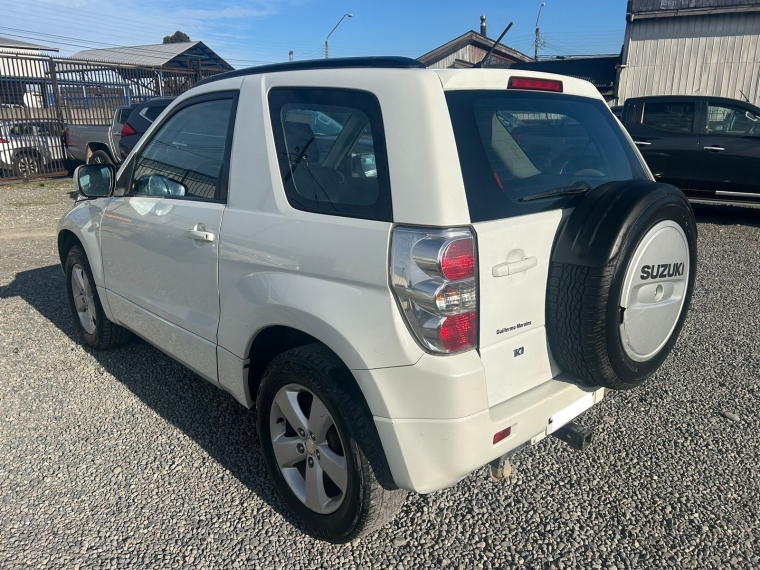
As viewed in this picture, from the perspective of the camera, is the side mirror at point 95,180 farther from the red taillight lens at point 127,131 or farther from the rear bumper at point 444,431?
the red taillight lens at point 127,131

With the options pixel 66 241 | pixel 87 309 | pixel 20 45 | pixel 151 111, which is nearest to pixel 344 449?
pixel 87 309

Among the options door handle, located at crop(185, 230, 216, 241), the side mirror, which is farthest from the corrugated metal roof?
door handle, located at crop(185, 230, 216, 241)

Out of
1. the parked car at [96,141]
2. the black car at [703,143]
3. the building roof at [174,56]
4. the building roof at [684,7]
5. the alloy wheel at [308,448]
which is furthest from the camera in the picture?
the building roof at [174,56]

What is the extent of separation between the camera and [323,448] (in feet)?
8.09

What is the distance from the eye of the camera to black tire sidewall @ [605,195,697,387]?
218 centimetres

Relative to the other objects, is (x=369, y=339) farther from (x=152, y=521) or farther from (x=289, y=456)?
(x=152, y=521)

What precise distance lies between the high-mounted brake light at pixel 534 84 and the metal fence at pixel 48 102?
15.0 meters

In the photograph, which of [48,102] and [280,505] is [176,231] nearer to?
[280,505]

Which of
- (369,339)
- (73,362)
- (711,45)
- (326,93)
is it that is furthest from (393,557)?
(711,45)

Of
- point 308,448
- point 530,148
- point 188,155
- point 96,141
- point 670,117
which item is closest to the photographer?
point 308,448

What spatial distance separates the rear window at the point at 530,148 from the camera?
6.97ft

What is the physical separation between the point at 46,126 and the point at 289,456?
1539 centimetres

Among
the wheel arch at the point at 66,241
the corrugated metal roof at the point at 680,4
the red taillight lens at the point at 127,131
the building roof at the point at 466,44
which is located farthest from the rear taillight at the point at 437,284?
the building roof at the point at 466,44

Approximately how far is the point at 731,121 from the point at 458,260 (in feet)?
29.4
